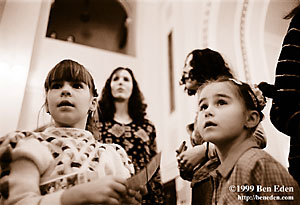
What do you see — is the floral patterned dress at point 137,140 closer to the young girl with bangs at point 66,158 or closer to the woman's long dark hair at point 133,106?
the woman's long dark hair at point 133,106

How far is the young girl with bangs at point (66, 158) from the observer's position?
0.53 metres

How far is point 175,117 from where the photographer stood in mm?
1125

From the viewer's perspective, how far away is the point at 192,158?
772 millimetres

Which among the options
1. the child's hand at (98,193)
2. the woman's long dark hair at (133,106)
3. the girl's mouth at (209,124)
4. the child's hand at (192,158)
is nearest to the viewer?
the child's hand at (98,193)

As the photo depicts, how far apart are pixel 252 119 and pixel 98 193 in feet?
1.18

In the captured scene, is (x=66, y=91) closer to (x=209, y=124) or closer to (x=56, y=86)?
(x=56, y=86)

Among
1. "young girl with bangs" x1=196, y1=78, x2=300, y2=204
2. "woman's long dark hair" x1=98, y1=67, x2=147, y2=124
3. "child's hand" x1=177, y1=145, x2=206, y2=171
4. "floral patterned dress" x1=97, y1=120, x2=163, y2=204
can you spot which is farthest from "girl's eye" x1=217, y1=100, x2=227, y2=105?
"woman's long dark hair" x1=98, y1=67, x2=147, y2=124

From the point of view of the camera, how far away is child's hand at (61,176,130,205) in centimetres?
52

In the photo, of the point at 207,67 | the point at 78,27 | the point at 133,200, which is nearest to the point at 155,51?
the point at 78,27

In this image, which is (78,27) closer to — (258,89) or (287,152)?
(258,89)

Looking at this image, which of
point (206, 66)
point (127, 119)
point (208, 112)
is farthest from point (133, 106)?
point (208, 112)

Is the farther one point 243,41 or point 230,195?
point 243,41

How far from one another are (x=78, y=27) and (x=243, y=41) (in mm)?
575

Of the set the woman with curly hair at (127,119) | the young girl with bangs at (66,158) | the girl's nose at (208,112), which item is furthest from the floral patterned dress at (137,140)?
the girl's nose at (208,112)
